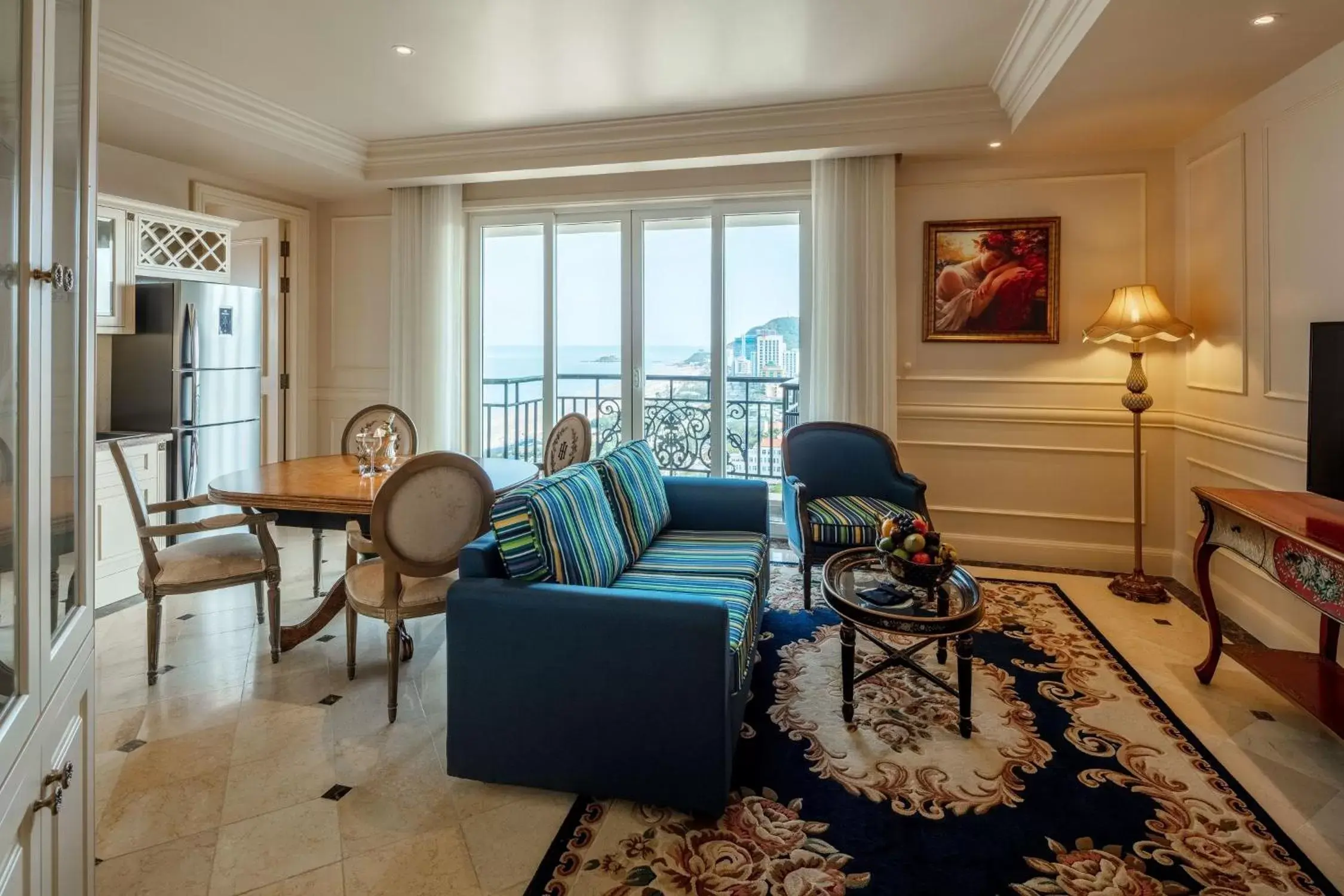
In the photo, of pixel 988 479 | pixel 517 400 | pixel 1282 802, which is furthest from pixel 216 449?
pixel 1282 802

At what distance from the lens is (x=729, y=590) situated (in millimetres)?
2449

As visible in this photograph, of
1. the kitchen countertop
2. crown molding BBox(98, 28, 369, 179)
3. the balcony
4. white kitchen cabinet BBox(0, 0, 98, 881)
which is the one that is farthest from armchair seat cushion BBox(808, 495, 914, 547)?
crown molding BBox(98, 28, 369, 179)

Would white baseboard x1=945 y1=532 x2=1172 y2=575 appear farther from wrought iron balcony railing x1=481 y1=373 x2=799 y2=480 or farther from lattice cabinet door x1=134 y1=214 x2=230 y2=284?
lattice cabinet door x1=134 y1=214 x2=230 y2=284

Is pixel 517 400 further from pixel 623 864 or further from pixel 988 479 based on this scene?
pixel 623 864

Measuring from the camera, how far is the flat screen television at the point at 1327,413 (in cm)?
238

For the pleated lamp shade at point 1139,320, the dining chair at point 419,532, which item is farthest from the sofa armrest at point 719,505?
the pleated lamp shade at point 1139,320

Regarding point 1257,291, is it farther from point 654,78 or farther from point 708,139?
point 654,78

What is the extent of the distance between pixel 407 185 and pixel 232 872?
14.7 ft

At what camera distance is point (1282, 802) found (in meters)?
1.99

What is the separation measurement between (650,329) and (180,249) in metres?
2.90

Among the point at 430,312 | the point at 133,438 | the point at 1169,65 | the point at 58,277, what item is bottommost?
the point at 133,438

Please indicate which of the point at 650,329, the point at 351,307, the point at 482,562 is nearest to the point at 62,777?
the point at 482,562

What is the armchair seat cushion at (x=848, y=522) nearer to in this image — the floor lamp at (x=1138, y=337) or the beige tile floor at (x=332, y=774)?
the beige tile floor at (x=332, y=774)

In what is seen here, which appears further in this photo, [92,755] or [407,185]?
[407,185]
